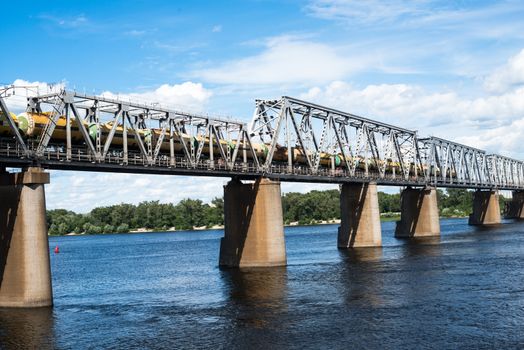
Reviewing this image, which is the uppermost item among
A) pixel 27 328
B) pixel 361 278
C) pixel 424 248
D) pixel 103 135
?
pixel 103 135

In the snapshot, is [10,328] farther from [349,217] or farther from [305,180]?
[349,217]

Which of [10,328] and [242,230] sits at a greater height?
[242,230]

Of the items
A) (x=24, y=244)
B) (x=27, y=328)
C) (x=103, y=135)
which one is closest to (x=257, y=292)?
(x=24, y=244)

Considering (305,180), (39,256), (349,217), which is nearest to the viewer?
(39,256)

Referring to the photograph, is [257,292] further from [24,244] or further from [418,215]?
[418,215]

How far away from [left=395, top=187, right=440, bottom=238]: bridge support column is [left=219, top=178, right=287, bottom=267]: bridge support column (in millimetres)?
53808

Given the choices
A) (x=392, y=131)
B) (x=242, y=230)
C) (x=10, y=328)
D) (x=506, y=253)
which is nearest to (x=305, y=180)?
(x=242, y=230)

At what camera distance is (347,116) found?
97062mm

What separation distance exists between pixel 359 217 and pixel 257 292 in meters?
42.9

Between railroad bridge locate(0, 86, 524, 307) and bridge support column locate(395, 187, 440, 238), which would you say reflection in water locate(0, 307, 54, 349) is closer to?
railroad bridge locate(0, 86, 524, 307)

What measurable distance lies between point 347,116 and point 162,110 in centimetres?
4275

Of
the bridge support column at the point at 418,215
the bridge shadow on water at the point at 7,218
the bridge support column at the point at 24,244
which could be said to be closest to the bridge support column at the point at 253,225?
the bridge support column at the point at 24,244

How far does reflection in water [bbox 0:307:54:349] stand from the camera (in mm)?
35688

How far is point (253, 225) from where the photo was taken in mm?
66688
